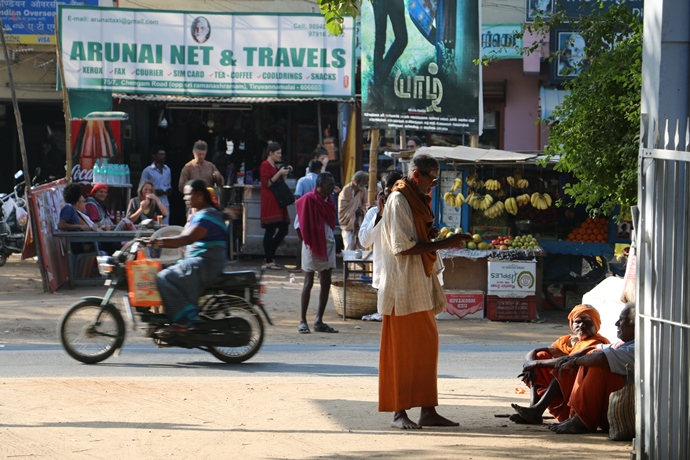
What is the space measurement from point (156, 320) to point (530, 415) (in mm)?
3835

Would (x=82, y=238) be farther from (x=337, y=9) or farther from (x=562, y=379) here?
(x=562, y=379)

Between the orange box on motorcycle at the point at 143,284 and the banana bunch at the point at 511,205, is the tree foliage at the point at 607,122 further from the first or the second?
the banana bunch at the point at 511,205

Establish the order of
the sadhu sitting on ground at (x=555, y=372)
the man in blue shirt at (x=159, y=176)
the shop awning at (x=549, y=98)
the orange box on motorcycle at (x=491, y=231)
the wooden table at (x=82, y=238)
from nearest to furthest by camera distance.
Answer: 1. the sadhu sitting on ground at (x=555, y=372)
2. the orange box on motorcycle at (x=491, y=231)
3. the wooden table at (x=82, y=238)
4. the man in blue shirt at (x=159, y=176)
5. the shop awning at (x=549, y=98)

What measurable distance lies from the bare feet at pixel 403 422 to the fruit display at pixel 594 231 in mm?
7749

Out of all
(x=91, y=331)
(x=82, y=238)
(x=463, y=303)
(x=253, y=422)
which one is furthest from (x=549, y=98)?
(x=253, y=422)

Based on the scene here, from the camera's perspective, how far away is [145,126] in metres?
19.6

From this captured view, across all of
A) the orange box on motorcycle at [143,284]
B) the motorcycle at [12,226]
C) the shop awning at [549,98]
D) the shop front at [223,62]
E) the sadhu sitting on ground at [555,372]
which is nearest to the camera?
the sadhu sitting on ground at [555,372]

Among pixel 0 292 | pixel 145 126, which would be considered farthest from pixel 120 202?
pixel 0 292

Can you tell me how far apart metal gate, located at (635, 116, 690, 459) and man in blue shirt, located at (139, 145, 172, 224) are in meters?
13.5

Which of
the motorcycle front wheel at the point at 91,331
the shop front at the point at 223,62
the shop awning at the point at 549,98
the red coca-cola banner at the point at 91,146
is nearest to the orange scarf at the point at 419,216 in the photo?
the motorcycle front wheel at the point at 91,331

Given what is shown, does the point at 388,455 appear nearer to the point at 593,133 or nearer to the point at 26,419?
the point at 26,419

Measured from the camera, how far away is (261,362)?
957 centimetres

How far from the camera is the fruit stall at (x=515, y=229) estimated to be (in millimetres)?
13000

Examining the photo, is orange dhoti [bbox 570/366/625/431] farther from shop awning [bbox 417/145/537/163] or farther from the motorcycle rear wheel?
shop awning [bbox 417/145/537/163]
